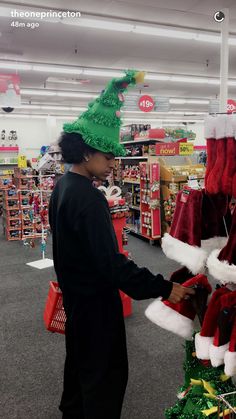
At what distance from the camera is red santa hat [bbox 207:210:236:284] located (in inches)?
Result: 54.3

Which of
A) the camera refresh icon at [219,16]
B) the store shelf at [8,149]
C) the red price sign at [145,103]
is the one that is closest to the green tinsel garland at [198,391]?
the camera refresh icon at [219,16]

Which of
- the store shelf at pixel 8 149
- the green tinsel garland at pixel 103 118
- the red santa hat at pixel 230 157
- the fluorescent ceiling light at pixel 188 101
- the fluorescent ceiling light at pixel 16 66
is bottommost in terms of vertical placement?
the red santa hat at pixel 230 157

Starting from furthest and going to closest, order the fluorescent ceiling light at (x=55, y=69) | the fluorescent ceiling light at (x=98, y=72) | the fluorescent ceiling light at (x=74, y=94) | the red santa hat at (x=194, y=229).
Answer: the fluorescent ceiling light at (x=74, y=94)
the fluorescent ceiling light at (x=55, y=69)
the fluorescent ceiling light at (x=98, y=72)
the red santa hat at (x=194, y=229)

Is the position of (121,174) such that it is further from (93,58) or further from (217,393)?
(217,393)

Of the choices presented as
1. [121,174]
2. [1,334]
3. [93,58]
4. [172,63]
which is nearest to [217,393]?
[1,334]

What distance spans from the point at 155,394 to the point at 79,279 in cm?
134

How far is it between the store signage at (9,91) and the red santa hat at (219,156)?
27.8 ft

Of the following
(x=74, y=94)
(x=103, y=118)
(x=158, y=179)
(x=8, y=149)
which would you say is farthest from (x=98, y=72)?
(x=103, y=118)

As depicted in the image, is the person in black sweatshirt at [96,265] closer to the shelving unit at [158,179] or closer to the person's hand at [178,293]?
the person's hand at [178,293]

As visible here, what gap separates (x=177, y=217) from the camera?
1802mm

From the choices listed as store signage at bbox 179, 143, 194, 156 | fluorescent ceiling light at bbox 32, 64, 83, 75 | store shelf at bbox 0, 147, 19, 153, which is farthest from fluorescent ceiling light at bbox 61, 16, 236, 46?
store shelf at bbox 0, 147, 19, 153

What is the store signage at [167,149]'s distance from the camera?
270 inches
